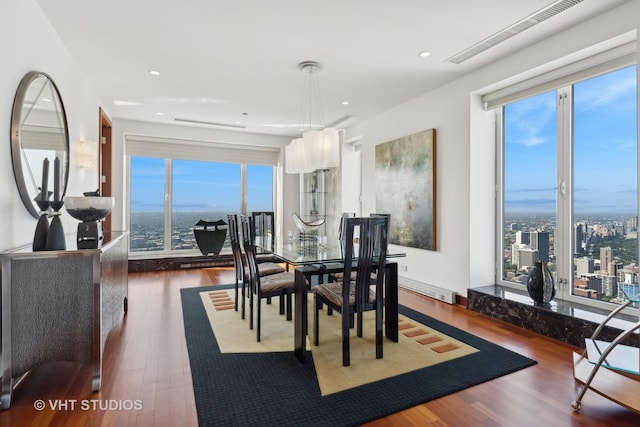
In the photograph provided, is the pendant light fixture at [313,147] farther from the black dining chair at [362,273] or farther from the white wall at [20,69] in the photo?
the white wall at [20,69]

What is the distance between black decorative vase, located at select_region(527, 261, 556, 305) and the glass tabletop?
1.27m

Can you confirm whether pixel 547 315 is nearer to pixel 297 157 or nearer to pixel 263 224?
pixel 297 157

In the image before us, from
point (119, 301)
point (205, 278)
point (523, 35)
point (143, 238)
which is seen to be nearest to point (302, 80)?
point (523, 35)

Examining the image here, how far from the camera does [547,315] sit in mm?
2953

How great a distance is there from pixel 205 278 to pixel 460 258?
3805mm

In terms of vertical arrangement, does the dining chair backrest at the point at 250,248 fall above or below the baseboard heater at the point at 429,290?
above

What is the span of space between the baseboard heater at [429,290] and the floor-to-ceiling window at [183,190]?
3.65 m

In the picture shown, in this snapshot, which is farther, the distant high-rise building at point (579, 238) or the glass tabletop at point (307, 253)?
the distant high-rise building at point (579, 238)

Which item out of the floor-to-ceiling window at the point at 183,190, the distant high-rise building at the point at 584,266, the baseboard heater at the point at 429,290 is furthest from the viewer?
the floor-to-ceiling window at the point at 183,190

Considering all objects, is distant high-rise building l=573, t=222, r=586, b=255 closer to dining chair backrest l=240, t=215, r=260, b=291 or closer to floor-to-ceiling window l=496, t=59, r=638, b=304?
floor-to-ceiling window l=496, t=59, r=638, b=304

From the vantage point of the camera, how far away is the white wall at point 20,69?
2125 mm

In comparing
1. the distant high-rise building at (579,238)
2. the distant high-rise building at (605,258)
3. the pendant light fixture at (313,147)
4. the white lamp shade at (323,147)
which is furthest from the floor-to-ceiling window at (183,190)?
the distant high-rise building at (605,258)

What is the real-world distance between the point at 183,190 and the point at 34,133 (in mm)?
4079

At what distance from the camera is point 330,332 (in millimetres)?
3066
